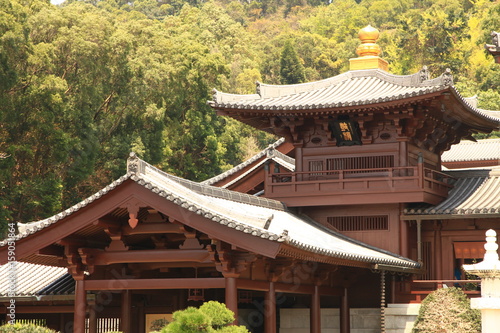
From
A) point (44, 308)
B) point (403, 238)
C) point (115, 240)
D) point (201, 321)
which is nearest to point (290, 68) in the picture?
point (403, 238)

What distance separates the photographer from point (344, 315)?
21.3 meters

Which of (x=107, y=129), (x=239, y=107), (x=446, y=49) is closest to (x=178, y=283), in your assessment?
(x=239, y=107)

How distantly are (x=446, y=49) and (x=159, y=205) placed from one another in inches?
2481

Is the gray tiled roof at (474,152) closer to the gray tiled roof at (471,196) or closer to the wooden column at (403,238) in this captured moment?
the gray tiled roof at (471,196)

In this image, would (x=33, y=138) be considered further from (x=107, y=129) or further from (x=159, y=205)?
(x=159, y=205)

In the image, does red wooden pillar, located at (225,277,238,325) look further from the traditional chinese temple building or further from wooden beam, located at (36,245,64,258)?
wooden beam, located at (36,245,64,258)

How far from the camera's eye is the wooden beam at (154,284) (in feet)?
53.5

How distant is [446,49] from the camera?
7512 cm

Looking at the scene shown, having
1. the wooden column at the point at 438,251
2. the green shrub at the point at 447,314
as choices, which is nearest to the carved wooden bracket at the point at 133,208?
the green shrub at the point at 447,314

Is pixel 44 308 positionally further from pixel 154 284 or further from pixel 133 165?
pixel 133 165

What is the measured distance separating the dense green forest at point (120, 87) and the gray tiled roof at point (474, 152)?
16.2 metres

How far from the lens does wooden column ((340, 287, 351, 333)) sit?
69.4ft

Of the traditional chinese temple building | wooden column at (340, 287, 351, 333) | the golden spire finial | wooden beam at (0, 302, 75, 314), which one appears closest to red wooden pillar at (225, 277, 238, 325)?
the traditional chinese temple building

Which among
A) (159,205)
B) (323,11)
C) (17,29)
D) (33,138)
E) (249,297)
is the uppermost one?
(323,11)
